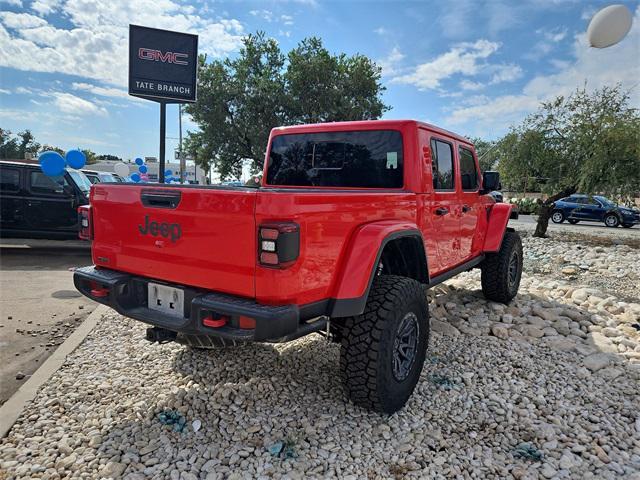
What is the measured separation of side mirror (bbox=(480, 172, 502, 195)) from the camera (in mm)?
4359

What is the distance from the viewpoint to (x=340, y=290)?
7.78ft

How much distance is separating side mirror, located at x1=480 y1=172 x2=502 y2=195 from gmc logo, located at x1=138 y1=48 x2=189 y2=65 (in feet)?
16.8

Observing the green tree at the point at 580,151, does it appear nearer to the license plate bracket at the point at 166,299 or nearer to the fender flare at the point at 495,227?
the fender flare at the point at 495,227

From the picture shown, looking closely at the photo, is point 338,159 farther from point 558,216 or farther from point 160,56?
point 558,216

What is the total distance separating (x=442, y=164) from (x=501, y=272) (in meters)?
1.83

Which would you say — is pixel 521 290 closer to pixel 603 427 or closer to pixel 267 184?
pixel 603 427

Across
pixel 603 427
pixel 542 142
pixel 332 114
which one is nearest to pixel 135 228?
pixel 603 427

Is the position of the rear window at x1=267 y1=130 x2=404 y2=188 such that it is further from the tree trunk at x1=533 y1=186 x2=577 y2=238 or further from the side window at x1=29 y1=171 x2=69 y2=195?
the tree trunk at x1=533 y1=186 x2=577 y2=238

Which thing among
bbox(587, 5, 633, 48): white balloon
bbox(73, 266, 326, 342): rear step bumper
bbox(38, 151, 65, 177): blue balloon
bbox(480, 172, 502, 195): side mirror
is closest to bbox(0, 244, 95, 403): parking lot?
bbox(73, 266, 326, 342): rear step bumper

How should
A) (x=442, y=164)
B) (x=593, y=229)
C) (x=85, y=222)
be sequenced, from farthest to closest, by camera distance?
(x=593, y=229) < (x=442, y=164) < (x=85, y=222)

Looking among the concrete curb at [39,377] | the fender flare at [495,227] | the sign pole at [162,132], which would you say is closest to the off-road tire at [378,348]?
the concrete curb at [39,377]

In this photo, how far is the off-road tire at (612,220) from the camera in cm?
1833

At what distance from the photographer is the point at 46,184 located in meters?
7.91

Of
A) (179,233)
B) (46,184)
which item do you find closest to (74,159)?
(46,184)
